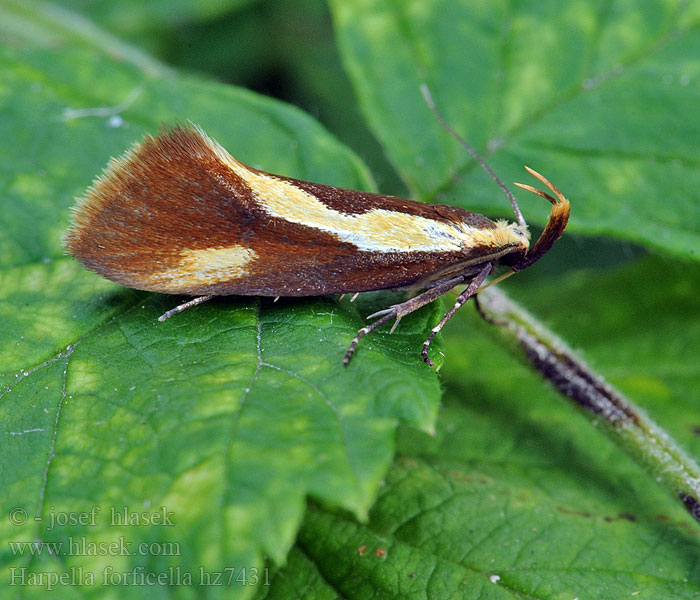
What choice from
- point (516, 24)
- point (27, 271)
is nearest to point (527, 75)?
point (516, 24)

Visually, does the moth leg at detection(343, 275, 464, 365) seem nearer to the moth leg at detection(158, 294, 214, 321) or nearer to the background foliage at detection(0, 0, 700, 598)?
the background foliage at detection(0, 0, 700, 598)

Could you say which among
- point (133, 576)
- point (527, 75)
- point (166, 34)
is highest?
point (527, 75)

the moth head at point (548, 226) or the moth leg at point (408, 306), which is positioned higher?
the moth head at point (548, 226)

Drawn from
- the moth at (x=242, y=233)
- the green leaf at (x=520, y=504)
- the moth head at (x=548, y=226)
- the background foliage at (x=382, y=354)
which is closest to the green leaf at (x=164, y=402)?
the background foliage at (x=382, y=354)

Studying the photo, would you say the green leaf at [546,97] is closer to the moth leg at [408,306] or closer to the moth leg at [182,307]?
the moth leg at [408,306]

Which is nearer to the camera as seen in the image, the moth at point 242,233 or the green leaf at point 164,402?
the green leaf at point 164,402

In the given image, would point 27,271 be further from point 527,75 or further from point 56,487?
point 527,75

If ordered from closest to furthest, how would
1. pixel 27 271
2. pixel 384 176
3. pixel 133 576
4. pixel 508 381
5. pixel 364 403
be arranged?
pixel 133 576 < pixel 364 403 < pixel 27 271 < pixel 508 381 < pixel 384 176

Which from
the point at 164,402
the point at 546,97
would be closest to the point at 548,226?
the point at 546,97
